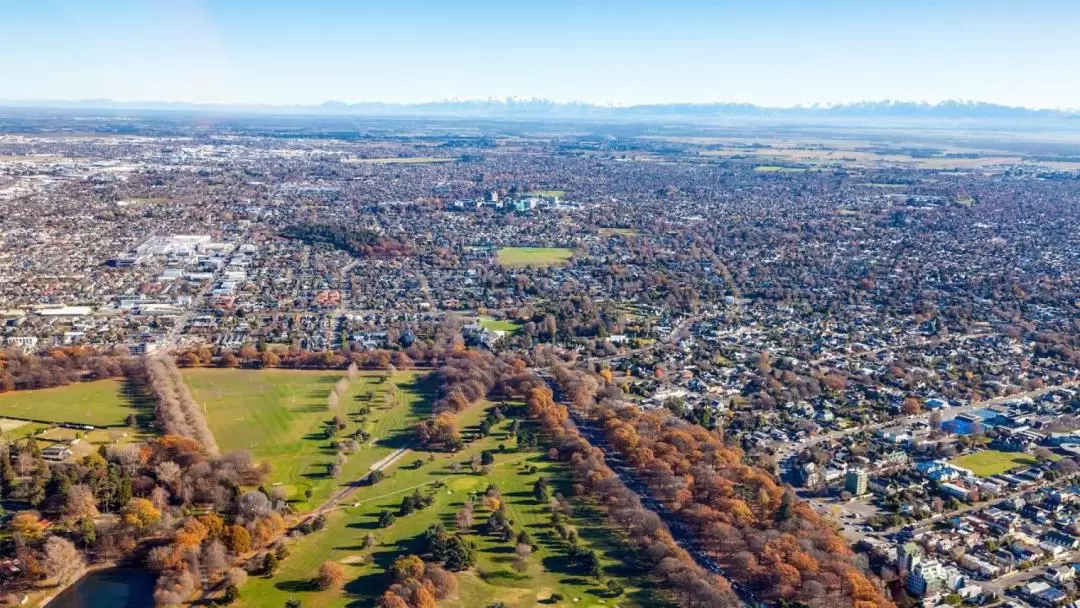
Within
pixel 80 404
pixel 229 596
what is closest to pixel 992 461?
pixel 229 596

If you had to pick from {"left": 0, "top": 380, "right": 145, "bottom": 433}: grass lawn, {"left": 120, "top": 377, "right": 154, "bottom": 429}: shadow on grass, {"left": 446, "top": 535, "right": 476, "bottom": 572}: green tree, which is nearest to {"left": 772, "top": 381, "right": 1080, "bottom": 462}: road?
{"left": 446, "top": 535, "right": 476, "bottom": 572}: green tree

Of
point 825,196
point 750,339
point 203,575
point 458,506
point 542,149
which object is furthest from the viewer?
point 542,149

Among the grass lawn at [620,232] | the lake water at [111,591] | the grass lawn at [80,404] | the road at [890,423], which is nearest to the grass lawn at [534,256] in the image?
the grass lawn at [620,232]

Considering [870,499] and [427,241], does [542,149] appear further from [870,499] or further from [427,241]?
[870,499]

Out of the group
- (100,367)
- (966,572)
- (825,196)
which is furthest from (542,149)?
(966,572)

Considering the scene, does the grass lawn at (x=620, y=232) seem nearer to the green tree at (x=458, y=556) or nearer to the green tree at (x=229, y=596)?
the green tree at (x=458, y=556)

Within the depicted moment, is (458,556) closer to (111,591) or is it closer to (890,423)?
(111,591)
